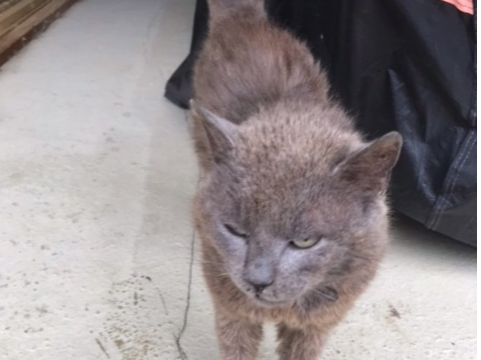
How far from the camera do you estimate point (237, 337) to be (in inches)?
50.3

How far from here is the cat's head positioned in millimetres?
1000

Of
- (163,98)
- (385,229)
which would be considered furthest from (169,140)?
(385,229)

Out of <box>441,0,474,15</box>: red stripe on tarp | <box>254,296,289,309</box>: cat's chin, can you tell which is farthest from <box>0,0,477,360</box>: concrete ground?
<box>441,0,474,15</box>: red stripe on tarp

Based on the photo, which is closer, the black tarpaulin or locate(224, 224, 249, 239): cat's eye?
locate(224, 224, 249, 239): cat's eye

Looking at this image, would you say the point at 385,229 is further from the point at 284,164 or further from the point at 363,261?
the point at 284,164

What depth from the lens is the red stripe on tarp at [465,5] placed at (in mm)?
1487

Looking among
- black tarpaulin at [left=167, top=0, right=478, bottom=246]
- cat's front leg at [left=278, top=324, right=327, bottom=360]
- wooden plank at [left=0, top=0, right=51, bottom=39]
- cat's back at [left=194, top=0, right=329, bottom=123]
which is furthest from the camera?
wooden plank at [left=0, top=0, right=51, bottom=39]

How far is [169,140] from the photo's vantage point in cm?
225

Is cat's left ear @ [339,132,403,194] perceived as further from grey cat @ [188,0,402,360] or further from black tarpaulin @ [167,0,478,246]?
black tarpaulin @ [167,0,478,246]

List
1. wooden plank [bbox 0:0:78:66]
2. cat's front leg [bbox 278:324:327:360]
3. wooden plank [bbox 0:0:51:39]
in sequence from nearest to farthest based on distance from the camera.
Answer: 1. cat's front leg [bbox 278:324:327:360]
2. wooden plank [bbox 0:0:78:66]
3. wooden plank [bbox 0:0:51:39]

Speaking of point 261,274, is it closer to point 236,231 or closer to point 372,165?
point 236,231

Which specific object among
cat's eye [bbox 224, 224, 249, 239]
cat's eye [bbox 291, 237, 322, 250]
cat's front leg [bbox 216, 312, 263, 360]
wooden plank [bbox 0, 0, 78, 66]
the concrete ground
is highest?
cat's eye [bbox 291, 237, 322, 250]

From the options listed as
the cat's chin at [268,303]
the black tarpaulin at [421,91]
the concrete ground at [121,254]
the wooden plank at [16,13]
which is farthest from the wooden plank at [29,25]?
the cat's chin at [268,303]

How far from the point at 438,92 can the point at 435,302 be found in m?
0.54
